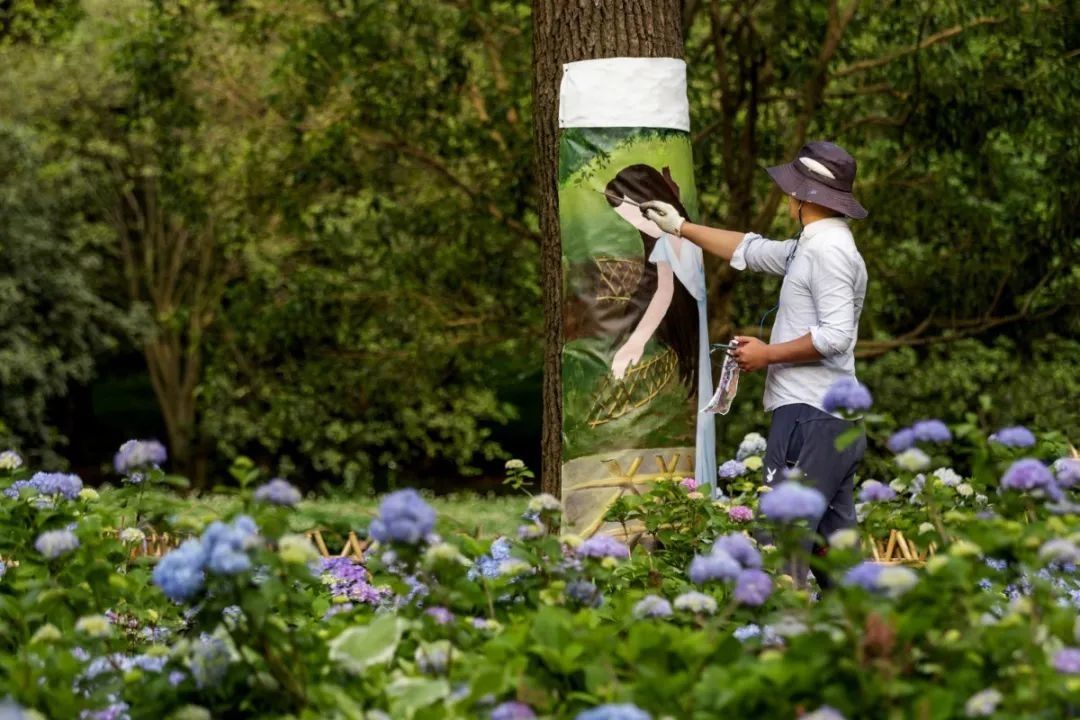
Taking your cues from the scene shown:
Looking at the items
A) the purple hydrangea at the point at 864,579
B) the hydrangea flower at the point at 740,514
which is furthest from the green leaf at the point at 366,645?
the hydrangea flower at the point at 740,514

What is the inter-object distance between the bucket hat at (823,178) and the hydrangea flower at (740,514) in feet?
3.17

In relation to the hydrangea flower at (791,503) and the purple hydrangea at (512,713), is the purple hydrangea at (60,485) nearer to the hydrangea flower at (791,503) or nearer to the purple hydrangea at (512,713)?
the purple hydrangea at (512,713)

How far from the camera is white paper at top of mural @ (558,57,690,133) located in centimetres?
524

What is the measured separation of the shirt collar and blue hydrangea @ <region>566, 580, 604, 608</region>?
173 centimetres

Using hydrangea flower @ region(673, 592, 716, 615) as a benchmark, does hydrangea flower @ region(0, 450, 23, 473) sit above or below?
below

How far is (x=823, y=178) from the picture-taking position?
4785 mm

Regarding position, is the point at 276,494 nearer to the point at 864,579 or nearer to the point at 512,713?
the point at 512,713

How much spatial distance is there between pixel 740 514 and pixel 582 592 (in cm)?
118

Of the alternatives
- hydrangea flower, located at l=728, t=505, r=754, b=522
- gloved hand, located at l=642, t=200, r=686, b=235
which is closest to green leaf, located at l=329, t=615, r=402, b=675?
hydrangea flower, located at l=728, t=505, r=754, b=522

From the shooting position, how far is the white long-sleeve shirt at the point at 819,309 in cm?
462

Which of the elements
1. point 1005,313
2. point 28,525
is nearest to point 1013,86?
point 1005,313

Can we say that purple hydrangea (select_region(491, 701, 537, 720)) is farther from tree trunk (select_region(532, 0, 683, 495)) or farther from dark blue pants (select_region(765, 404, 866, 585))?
tree trunk (select_region(532, 0, 683, 495))

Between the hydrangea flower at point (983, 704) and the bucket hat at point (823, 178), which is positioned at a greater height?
the bucket hat at point (823, 178)

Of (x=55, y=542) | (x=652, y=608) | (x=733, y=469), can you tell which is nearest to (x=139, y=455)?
(x=55, y=542)
